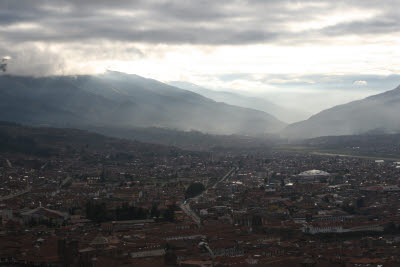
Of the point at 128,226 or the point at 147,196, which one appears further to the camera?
the point at 147,196

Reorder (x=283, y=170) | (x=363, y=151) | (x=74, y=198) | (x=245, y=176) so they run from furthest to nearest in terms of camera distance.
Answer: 1. (x=363, y=151)
2. (x=283, y=170)
3. (x=245, y=176)
4. (x=74, y=198)

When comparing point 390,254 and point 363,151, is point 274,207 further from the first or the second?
point 363,151

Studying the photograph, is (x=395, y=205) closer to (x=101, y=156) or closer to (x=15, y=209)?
(x=15, y=209)

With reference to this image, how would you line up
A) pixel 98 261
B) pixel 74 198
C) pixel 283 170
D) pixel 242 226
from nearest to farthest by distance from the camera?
pixel 98 261 → pixel 242 226 → pixel 74 198 → pixel 283 170

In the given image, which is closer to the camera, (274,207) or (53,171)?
(274,207)

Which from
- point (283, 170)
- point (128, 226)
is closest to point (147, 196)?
point (128, 226)

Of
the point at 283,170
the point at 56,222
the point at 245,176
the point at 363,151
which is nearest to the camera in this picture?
the point at 56,222

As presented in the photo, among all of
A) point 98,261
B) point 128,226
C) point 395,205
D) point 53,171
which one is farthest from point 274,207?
point 53,171

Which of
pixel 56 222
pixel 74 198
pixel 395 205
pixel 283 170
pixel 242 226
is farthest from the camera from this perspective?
pixel 283 170

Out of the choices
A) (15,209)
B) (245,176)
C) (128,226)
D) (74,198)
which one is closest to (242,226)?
(128,226)
